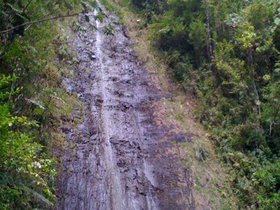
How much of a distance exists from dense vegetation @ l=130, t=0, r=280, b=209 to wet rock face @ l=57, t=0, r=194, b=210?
1.09 m

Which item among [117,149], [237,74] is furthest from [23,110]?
[237,74]

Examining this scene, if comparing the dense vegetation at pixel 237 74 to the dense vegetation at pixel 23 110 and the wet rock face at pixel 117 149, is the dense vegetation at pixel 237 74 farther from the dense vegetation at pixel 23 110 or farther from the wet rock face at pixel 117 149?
the dense vegetation at pixel 23 110

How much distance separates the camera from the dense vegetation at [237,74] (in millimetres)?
7816

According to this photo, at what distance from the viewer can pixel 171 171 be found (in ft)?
25.8

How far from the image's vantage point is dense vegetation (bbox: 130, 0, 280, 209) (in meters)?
7.82

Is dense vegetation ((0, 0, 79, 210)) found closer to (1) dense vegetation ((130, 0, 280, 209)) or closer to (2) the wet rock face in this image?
(2) the wet rock face

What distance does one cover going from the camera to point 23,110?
6891 mm

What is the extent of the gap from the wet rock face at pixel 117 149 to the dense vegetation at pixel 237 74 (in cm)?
109

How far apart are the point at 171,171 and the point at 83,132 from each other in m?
2.12

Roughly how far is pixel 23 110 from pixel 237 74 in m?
4.85

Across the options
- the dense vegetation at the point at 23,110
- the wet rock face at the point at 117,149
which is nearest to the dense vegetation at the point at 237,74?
the wet rock face at the point at 117,149

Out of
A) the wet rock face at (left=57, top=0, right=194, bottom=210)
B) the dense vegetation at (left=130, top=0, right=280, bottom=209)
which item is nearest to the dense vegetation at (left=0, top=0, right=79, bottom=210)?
the wet rock face at (left=57, top=0, right=194, bottom=210)

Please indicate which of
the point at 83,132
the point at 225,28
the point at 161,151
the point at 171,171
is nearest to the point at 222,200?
the point at 171,171

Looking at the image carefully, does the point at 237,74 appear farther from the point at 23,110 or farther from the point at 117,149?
the point at 23,110
